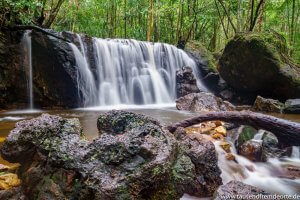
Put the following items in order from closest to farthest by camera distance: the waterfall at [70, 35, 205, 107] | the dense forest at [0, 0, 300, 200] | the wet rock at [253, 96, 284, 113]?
the dense forest at [0, 0, 300, 200] → the wet rock at [253, 96, 284, 113] → the waterfall at [70, 35, 205, 107]

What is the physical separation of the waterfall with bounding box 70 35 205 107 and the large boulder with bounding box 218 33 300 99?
9.16 feet

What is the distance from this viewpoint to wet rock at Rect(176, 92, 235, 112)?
837cm

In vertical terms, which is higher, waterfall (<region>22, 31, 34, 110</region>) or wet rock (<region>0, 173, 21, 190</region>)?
waterfall (<region>22, 31, 34, 110</region>)

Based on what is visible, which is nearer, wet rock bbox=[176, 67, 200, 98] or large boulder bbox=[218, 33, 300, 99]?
large boulder bbox=[218, 33, 300, 99]

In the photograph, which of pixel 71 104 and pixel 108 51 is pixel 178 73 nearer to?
pixel 108 51

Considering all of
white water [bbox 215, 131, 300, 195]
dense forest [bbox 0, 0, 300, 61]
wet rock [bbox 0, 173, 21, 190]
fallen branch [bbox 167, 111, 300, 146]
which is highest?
dense forest [bbox 0, 0, 300, 61]

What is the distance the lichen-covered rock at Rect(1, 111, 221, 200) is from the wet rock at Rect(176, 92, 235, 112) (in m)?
5.41

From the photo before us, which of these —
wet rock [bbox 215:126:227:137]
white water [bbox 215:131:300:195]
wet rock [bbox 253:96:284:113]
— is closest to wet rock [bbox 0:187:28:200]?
white water [bbox 215:131:300:195]

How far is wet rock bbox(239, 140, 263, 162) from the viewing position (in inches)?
168

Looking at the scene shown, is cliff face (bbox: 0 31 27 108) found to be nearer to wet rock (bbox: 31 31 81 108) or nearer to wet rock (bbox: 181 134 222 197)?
wet rock (bbox: 31 31 81 108)

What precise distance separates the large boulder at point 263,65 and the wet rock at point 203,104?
294 cm

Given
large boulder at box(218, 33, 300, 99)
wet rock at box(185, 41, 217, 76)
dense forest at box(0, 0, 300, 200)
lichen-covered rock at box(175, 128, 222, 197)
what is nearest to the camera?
dense forest at box(0, 0, 300, 200)

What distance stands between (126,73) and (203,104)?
4754 millimetres

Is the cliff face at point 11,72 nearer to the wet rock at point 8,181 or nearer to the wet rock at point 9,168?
the wet rock at point 9,168
